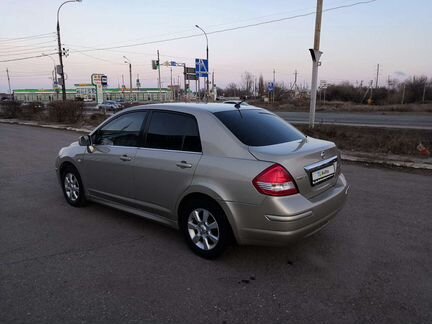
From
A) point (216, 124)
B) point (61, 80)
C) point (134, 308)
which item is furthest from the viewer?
point (61, 80)

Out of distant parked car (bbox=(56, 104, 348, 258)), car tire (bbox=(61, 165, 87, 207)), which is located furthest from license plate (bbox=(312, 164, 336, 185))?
car tire (bbox=(61, 165, 87, 207))

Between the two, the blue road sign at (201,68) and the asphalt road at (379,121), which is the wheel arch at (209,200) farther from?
the blue road sign at (201,68)

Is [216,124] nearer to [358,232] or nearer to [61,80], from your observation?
[358,232]

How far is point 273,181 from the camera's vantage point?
3170mm

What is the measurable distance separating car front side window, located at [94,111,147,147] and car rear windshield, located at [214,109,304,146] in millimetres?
1172

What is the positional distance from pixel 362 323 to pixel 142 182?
2755 millimetres

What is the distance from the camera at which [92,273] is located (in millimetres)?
3412

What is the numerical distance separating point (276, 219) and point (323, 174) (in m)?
0.87

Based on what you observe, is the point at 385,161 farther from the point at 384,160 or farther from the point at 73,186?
the point at 73,186

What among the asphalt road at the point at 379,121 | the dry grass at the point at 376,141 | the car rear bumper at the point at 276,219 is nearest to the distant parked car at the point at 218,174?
the car rear bumper at the point at 276,219

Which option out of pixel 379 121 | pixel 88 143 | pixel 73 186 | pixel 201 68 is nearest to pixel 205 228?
pixel 88 143

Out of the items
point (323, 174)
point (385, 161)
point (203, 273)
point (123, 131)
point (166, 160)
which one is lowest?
point (203, 273)

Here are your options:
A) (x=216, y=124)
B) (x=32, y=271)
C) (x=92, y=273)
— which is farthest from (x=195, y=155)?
(x=32, y=271)

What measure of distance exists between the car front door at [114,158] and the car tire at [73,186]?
0.27 metres
